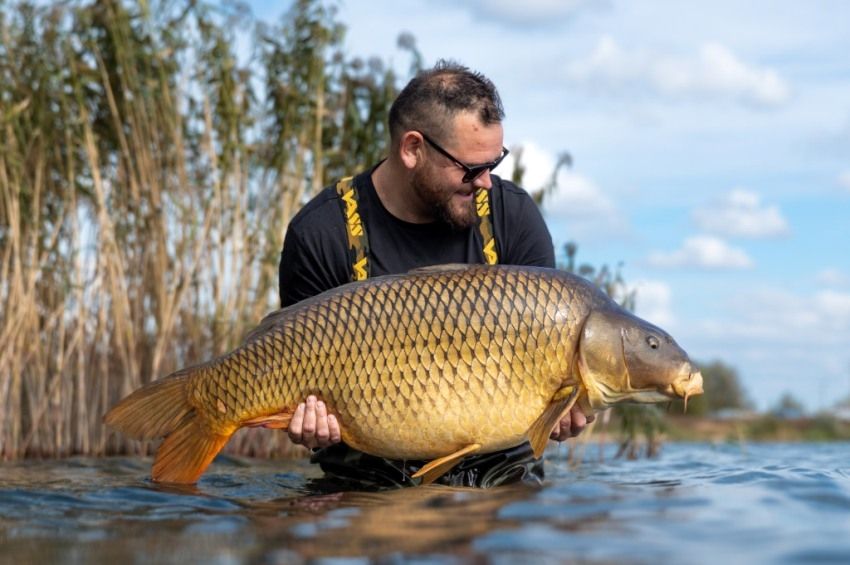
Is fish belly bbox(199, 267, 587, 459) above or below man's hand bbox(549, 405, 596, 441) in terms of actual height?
above

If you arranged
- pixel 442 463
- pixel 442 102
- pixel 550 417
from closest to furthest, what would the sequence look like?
pixel 550 417, pixel 442 463, pixel 442 102

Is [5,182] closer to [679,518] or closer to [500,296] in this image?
[500,296]

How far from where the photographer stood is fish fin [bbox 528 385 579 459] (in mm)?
3521

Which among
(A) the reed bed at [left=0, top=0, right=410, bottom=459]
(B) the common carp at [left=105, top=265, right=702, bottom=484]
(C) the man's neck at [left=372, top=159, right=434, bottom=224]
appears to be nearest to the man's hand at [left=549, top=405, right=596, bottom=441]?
(B) the common carp at [left=105, top=265, right=702, bottom=484]

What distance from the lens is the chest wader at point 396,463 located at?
13.6 feet

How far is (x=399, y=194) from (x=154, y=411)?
122cm

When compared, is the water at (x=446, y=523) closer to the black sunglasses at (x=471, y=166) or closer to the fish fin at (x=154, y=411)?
the fish fin at (x=154, y=411)

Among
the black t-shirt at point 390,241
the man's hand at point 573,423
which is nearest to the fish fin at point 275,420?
the black t-shirt at point 390,241

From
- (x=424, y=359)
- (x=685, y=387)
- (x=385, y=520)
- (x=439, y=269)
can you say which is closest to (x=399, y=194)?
(x=439, y=269)

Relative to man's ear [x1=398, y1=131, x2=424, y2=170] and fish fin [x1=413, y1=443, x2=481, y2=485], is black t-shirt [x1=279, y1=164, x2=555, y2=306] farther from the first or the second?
fish fin [x1=413, y1=443, x2=481, y2=485]

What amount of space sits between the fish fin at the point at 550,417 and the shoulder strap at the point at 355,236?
97 cm

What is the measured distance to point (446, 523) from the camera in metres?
3.00

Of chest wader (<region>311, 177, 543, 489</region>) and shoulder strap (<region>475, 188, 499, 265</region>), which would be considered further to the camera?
shoulder strap (<region>475, 188, 499, 265</region>)

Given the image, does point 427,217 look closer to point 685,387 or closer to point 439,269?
point 439,269
